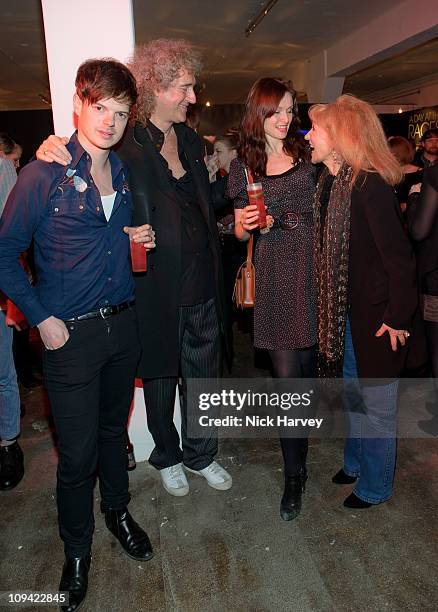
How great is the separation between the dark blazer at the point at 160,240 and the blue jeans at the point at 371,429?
0.75 meters

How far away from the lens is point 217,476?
274cm

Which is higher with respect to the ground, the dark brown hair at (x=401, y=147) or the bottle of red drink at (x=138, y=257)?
the dark brown hair at (x=401, y=147)

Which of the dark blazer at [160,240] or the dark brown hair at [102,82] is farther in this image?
the dark blazer at [160,240]

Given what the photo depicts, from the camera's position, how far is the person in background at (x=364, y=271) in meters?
2.08

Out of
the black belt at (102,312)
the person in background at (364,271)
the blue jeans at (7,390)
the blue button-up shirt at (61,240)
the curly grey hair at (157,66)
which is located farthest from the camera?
the blue jeans at (7,390)

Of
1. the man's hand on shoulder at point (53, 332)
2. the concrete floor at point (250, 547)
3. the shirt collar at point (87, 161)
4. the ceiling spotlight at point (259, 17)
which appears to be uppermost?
the ceiling spotlight at point (259, 17)

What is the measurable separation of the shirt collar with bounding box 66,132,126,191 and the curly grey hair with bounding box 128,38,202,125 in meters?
0.36

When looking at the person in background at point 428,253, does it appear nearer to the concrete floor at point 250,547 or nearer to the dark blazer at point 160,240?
the concrete floor at point 250,547

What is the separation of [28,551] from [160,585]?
2.11 ft

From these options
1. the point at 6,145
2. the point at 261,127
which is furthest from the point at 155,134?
the point at 6,145

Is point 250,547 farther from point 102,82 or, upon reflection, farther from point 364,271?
point 102,82

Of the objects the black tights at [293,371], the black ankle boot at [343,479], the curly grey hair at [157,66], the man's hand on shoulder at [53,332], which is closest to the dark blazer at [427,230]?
the black tights at [293,371]

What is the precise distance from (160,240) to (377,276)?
36.4 inches

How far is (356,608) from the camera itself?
1.92m
